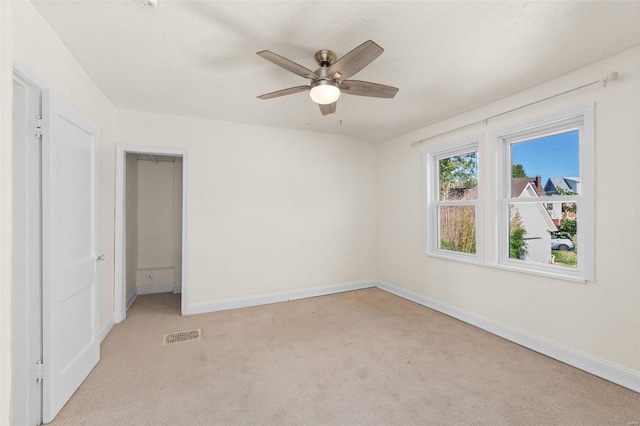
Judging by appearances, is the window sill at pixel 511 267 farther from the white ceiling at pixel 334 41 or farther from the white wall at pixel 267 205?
the white ceiling at pixel 334 41

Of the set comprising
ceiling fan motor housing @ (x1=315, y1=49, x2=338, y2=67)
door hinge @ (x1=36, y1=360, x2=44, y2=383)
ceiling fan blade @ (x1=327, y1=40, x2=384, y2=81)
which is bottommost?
door hinge @ (x1=36, y1=360, x2=44, y2=383)

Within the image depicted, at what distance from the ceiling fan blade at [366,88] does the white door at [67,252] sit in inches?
78.4

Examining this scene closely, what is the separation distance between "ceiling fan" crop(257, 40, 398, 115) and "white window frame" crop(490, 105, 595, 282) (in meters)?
1.63

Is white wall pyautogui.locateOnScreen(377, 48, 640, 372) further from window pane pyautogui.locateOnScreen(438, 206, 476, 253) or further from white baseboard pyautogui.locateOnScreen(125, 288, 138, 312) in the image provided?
white baseboard pyautogui.locateOnScreen(125, 288, 138, 312)

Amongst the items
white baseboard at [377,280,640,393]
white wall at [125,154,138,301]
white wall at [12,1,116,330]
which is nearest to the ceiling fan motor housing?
white wall at [12,1,116,330]

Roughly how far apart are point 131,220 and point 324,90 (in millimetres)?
3658

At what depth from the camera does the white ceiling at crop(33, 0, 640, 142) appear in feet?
5.87

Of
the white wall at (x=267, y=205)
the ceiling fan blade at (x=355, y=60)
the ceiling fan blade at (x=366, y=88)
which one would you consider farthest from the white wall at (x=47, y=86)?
the ceiling fan blade at (x=366, y=88)

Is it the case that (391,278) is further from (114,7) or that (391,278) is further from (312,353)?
(114,7)

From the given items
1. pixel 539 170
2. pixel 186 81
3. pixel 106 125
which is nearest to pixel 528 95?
pixel 539 170

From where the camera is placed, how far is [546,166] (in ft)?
9.42

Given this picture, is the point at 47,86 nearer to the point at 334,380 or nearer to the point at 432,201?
the point at 334,380

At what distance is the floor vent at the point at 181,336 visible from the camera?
294 centimetres

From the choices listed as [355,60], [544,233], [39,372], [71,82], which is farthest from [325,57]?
[39,372]
